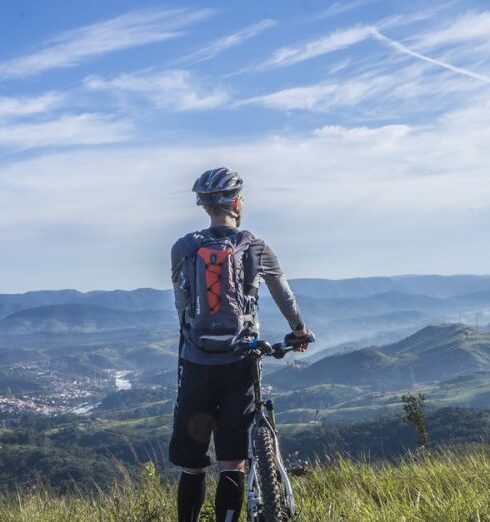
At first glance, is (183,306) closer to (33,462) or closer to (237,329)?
(237,329)

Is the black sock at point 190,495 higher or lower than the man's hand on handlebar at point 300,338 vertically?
lower

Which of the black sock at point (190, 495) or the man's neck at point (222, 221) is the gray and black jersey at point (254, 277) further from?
the black sock at point (190, 495)

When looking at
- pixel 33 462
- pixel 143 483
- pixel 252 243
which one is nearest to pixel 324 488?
pixel 143 483

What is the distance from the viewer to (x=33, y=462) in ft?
413

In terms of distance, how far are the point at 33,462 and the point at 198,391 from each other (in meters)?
132

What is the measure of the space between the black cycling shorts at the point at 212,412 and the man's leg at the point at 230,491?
8 centimetres

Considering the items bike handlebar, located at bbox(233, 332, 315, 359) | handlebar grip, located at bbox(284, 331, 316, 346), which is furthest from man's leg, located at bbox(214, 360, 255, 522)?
handlebar grip, located at bbox(284, 331, 316, 346)

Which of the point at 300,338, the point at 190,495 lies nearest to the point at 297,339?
the point at 300,338

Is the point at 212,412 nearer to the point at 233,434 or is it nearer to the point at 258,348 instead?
the point at 233,434

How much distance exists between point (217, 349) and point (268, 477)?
100 cm

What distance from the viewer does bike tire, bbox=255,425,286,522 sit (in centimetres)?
486

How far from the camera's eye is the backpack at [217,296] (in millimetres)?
5156

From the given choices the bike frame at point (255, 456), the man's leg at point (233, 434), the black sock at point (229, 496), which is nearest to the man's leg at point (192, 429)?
the man's leg at point (233, 434)

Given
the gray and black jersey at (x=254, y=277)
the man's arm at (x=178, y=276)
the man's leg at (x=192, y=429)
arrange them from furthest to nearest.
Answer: the man's arm at (x=178, y=276), the gray and black jersey at (x=254, y=277), the man's leg at (x=192, y=429)
